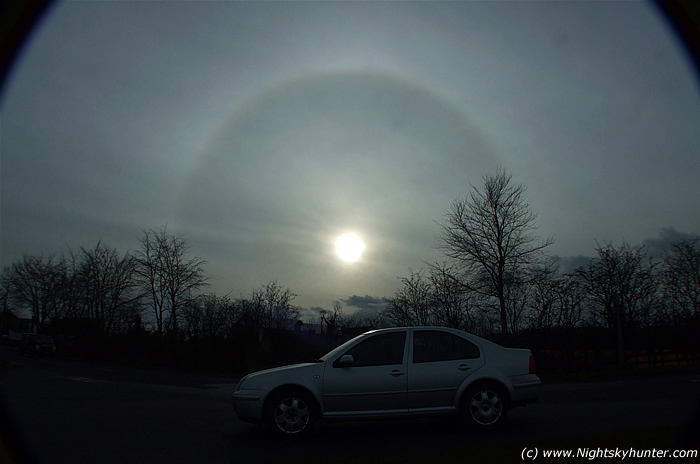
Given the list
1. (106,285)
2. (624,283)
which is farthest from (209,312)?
(624,283)

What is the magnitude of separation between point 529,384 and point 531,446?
179 centimetres

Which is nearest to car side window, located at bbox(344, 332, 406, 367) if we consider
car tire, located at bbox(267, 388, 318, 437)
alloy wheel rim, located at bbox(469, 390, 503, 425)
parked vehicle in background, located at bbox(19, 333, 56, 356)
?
car tire, located at bbox(267, 388, 318, 437)

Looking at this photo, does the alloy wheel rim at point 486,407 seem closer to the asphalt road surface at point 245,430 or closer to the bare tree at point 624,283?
the asphalt road surface at point 245,430

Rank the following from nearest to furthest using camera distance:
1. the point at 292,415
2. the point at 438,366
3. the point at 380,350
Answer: the point at 292,415 → the point at 438,366 → the point at 380,350

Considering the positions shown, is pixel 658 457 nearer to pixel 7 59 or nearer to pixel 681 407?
pixel 681 407

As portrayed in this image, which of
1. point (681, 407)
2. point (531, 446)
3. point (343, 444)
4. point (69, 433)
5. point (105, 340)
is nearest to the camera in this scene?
→ point (531, 446)

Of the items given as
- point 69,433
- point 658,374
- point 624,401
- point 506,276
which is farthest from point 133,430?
point 506,276

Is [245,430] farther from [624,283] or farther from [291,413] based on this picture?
[624,283]

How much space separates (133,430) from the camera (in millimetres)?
7680

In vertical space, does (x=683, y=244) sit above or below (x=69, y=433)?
above

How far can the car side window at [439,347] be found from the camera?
752 centimetres

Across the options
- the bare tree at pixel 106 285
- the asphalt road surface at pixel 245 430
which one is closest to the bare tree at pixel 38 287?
the bare tree at pixel 106 285

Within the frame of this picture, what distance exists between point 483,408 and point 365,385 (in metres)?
1.80

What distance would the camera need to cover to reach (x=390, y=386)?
720cm
